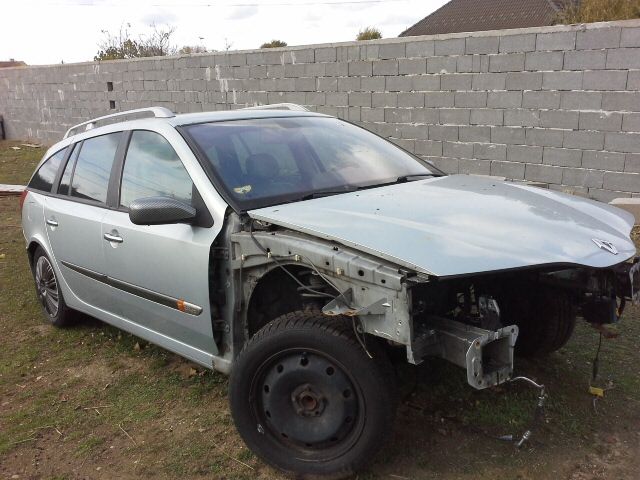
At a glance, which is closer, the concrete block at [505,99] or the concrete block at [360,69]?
the concrete block at [505,99]

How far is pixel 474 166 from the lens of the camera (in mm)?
7625

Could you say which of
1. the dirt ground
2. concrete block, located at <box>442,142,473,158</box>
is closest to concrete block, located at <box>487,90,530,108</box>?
concrete block, located at <box>442,142,473,158</box>

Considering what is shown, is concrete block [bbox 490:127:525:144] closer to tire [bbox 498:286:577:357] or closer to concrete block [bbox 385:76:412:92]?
concrete block [bbox 385:76:412:92]

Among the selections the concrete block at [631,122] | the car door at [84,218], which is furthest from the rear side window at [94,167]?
the concrete block at [631,122]

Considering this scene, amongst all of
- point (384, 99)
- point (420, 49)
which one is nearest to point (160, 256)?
point (420, 49)

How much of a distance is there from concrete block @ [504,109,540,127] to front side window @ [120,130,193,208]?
4.95m

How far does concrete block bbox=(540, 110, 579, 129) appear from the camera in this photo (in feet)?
21.8

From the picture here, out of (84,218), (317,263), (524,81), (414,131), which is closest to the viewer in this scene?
(317,263)

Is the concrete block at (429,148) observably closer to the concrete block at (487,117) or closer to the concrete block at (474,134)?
the concrete block at (474,134)

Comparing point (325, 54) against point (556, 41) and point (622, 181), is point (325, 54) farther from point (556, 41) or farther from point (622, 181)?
point (622, 181)

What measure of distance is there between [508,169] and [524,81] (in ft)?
3.52

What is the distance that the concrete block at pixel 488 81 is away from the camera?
23.2 ft

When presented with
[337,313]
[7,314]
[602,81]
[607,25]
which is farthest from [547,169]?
[7,314]

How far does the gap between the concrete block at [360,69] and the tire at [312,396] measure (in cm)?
642
